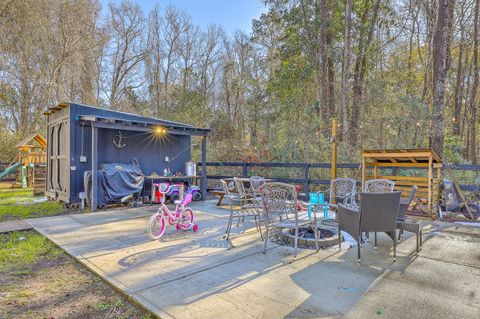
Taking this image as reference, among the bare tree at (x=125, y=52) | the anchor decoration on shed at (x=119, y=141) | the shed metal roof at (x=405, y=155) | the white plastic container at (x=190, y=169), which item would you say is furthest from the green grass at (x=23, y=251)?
the bare tree at (x=125, y=52)

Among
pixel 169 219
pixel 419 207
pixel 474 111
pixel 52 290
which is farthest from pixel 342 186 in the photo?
pixel 474 111

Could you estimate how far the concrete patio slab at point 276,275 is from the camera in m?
2.36

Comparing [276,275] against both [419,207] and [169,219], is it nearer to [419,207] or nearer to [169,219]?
[169,219]

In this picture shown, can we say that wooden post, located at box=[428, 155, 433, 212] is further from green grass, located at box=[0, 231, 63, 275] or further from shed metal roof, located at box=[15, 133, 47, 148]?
shed metal roof, located at box=[15, 133, 47, 148]

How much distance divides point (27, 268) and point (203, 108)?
14.7m

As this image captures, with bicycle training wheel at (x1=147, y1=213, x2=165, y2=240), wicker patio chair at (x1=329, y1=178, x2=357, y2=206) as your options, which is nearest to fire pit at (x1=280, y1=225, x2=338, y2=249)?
wicker patio chair at (x1=329, y1=178, x2=357, y2=206)

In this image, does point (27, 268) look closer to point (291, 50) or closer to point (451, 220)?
point (451, 220)

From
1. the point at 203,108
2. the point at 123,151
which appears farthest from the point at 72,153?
the point at 203,108

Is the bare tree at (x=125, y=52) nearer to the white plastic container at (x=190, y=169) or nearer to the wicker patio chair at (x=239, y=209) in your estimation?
the white plastic container at (x=190, y=169)

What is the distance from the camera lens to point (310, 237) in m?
4.24

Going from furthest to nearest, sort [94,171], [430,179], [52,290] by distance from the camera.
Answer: [94,171] → [430,179] → [52,290]

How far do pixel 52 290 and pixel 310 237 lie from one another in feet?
10.2

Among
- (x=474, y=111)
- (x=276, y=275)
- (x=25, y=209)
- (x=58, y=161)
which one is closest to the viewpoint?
(x=276, y=275)

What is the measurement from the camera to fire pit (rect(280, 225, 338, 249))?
13.2 ft
